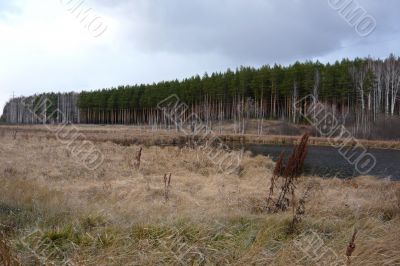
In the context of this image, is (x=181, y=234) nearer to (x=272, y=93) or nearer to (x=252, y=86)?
(x=272, y=93)

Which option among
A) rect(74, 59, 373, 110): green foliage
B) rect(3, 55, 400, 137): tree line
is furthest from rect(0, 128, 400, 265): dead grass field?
rect(74, 59, 373, 110): green foliage

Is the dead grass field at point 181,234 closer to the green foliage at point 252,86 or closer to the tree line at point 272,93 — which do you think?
the tree line at point 272,93

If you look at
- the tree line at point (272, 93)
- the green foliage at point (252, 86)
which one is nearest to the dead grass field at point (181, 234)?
the tree line at point (272, 93)

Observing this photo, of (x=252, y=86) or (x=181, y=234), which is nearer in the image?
(x=181, y=234)

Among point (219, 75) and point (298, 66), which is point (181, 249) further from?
point (219, 75)

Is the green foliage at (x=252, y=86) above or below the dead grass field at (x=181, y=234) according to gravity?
above

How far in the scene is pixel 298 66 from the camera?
7156 cm

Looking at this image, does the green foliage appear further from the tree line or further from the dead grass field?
the dead grass field

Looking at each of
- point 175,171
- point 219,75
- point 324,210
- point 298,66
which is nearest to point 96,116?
point 219,75

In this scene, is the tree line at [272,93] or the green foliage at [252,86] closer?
the tree line at [272,93]

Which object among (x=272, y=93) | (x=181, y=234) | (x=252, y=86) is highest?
(x=252, y=86)

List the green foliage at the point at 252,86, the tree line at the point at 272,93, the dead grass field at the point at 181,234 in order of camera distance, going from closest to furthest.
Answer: the dead grass field at the point at 181,234
the tree line at the point at 272,93
the green foliage at the point at 252,86

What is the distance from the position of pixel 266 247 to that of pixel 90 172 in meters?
9.60

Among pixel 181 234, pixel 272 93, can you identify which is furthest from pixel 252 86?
pixel 181 234
